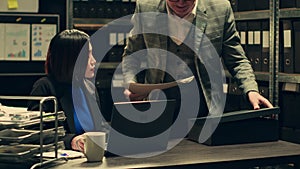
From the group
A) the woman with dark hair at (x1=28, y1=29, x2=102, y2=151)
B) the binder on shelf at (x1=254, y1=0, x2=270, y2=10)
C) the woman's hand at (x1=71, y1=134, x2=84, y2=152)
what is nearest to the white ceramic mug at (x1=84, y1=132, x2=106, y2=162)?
the woman's hand at (x1=71, y1=134, x2=84, y2=152)

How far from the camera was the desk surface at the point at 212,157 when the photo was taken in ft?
5.62

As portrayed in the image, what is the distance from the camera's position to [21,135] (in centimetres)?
163

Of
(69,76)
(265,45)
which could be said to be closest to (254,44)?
(265,45)

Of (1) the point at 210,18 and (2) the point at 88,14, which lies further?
(2) the point at 88,14

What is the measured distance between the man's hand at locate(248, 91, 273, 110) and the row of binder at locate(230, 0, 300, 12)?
126cm

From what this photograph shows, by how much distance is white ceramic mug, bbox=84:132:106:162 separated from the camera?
5.62ft

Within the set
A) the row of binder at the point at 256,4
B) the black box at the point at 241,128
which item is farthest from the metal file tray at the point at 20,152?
the row of binder at the point at 256,4

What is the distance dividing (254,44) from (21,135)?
8.13ft

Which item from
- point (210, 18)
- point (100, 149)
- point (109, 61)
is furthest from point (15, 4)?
point (100, 149)

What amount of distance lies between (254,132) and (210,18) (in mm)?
719

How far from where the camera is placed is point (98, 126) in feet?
8.77

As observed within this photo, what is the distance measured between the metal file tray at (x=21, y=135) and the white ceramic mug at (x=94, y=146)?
0.13 meters

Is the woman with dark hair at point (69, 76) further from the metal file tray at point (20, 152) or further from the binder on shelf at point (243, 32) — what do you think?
the binder on shelf at point (243, 32)

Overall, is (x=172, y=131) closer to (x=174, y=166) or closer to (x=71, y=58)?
(x=174, y=166)
